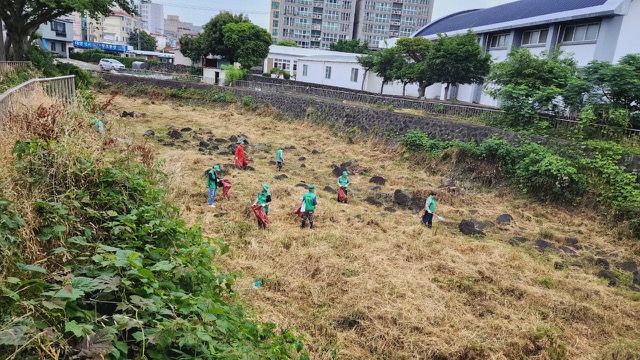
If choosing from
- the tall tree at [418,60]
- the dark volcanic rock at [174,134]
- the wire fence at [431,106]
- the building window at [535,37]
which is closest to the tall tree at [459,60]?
the tall tree at [418,60]

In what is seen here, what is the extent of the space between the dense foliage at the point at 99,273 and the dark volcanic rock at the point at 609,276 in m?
7.42

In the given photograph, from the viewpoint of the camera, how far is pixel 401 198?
1280 cm

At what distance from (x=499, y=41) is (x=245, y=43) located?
2365cm

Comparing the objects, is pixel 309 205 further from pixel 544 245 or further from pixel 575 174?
pixel 575 174

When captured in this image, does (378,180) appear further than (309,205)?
Yes

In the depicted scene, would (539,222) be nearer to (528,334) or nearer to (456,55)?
(528,334)

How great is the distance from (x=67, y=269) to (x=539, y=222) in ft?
40.2

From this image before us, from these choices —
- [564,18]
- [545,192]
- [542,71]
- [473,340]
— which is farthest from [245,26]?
[473,340]

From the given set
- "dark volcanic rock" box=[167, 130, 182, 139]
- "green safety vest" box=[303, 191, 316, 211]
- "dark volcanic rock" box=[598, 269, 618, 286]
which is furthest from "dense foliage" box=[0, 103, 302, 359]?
"dark volcanic rock" box=[167, 130, 182, 139]

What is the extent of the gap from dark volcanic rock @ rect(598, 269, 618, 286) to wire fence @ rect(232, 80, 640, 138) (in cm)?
643

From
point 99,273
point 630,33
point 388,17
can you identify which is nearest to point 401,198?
point 99,273

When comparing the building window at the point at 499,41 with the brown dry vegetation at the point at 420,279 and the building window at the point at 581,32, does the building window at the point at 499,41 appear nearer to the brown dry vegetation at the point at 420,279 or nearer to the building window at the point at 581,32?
the building window at the point at 581,32

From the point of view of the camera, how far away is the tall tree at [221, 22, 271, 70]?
129ft

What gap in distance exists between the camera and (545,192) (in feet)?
42.4
